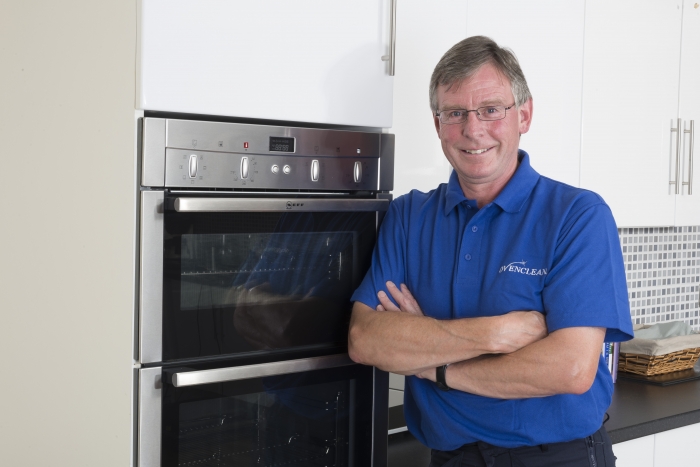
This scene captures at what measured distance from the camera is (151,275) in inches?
52.3

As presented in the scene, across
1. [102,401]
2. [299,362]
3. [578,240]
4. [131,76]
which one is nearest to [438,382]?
[299,362]

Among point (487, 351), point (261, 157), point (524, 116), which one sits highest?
point (524, 116)

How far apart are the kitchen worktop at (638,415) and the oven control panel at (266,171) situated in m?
0.72

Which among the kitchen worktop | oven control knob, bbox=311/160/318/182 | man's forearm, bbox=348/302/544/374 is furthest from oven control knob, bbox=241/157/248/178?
the kitchen worktop

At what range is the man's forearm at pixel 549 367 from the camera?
4.54ft

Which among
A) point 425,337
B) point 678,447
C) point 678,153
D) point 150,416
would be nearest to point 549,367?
point 425,337

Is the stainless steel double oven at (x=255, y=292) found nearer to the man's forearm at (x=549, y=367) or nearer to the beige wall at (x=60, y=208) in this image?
the beige wall at (x=60, y=208)

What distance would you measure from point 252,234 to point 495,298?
471mm

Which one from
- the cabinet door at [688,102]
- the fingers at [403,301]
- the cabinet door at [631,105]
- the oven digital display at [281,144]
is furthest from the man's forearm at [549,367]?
the cabinet door at [688,102]

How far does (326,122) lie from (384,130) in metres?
0.17

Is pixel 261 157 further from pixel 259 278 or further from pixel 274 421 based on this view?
pixel 274 421

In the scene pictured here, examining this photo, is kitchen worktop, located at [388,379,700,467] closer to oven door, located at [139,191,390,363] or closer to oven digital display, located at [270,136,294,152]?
oven door, located at [139,191,390,363]

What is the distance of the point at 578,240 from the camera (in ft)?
4.69

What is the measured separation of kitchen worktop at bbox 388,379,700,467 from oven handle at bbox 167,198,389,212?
66 cm
